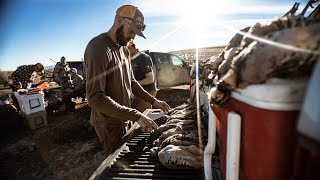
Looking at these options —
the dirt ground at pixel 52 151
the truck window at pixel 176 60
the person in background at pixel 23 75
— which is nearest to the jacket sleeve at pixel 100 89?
the dirt ground at pixel 52 151

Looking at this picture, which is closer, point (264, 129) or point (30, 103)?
point (264, 129)

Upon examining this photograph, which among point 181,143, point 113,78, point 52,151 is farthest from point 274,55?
point 52,151

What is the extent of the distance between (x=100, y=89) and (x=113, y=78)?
0.34 meters

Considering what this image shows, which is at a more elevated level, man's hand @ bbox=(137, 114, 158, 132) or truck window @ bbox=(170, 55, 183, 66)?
man's hand @ bbox=(137, 114, 158, 132)

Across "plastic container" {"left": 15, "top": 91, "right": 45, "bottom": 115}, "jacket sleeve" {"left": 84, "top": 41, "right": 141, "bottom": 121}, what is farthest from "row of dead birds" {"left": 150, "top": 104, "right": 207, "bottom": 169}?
"plastic container" {"left": 15, "top": 91, "right": 45, "bottom": 115}

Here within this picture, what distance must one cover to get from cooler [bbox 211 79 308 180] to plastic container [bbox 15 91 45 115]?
8.35 meters

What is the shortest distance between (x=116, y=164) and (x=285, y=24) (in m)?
1.78

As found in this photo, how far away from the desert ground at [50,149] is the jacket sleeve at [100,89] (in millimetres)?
3241

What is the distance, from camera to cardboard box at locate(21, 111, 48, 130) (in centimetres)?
845

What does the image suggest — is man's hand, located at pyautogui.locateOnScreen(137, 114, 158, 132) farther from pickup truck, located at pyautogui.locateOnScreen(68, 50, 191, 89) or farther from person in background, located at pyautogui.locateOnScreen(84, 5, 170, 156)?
pickup truck, located at pyautogui.locateOnScreen(68, 50, 191, 89)

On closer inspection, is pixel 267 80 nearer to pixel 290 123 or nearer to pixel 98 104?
pixel 290 123

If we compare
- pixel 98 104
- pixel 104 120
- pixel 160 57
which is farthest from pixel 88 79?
pixel 160 57

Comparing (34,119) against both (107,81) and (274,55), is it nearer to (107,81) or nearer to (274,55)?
(107,81)

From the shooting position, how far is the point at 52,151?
22.7 feet
